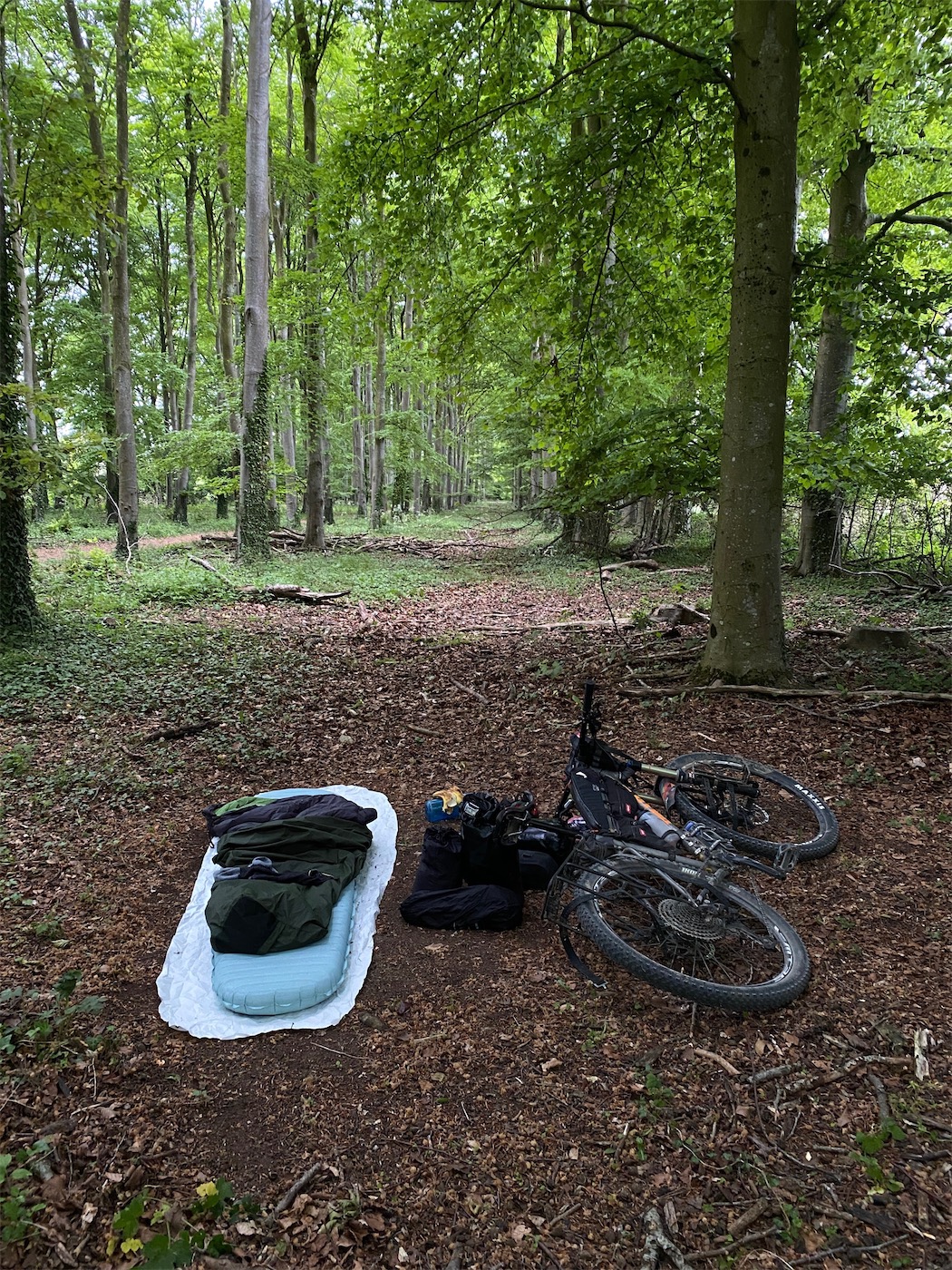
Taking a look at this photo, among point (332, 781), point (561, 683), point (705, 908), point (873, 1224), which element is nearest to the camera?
point (873, 1224)

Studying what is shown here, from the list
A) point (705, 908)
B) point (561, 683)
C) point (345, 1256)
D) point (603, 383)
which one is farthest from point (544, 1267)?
point (603, 383)

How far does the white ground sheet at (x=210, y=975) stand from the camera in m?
3.09

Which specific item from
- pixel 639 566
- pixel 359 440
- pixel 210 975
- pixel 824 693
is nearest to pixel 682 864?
pixel 210 975

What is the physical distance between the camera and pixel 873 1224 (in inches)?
79.9

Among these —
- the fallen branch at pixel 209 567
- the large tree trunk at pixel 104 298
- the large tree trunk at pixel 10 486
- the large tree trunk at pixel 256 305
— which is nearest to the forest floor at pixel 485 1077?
the large tree trunk at pixel 10 486

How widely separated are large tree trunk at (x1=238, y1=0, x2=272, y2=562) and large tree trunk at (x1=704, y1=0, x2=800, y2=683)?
10.4 metres

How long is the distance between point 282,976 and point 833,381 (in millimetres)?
11934

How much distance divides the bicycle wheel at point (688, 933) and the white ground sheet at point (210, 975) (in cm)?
122

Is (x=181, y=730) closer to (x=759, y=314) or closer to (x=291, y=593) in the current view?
(x=291, y=593)

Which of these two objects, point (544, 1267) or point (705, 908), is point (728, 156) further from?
point (544, 1267)

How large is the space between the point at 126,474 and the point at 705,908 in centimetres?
1501

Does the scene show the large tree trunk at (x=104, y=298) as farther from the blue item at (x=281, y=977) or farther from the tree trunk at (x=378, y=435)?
the blue item at (x=281, y=977)

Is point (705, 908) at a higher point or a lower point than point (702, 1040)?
higher

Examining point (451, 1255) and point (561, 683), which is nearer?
point (451, 1255)
